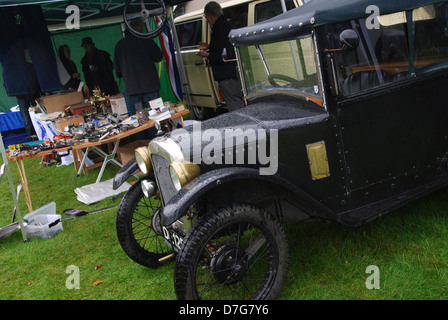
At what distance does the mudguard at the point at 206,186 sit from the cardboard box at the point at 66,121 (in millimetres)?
4280

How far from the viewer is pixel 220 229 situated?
7.55 feet

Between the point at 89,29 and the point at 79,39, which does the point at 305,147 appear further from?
the point at 79,39

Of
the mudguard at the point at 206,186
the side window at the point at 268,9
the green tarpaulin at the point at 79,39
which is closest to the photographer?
the mudguard at the point at 206,186

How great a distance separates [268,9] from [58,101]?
3.84 metres

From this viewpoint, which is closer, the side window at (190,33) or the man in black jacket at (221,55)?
the man in black jacket at (221,55)

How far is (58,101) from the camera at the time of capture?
684 centimetres

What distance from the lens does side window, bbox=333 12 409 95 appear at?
2.65m

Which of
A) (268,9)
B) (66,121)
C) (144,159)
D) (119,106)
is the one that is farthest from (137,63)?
(144,159)

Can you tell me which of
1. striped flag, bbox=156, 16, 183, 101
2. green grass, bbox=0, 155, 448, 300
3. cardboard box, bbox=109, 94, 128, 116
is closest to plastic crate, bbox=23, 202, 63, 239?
green grass, bbox=0, 155, 448, 300

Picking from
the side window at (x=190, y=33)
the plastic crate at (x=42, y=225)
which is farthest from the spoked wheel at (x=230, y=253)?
the side window at (x=190, y=33)

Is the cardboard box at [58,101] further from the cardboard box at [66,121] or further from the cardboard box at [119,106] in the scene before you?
the cardboard box at [119,106]

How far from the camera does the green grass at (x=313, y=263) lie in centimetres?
265

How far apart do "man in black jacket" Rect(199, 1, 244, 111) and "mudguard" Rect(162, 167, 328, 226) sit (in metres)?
3.20

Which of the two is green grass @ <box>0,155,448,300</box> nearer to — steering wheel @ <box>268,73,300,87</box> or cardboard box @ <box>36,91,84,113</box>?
steering wheel @ <box>268,73,300,87</box>
